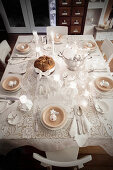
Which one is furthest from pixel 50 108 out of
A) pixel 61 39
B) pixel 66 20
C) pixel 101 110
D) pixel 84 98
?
pixel 66 20

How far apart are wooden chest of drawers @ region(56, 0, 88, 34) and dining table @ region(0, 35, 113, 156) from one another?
2085 millimetres

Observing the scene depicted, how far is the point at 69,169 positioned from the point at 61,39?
1925 mm

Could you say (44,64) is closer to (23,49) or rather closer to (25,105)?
(25,105)

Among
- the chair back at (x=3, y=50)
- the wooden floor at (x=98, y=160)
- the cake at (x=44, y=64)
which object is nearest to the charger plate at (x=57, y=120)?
the cake at (x=44, y=64)

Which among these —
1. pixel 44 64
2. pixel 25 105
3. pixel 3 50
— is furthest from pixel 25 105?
pixel 3 50

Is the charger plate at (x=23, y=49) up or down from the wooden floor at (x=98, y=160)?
up

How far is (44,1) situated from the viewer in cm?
354

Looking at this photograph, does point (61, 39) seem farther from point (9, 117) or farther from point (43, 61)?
point (9, 117)

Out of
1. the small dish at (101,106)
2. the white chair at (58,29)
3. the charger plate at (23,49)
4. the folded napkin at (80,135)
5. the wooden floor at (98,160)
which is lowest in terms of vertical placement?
the wooden floor at (98,160)

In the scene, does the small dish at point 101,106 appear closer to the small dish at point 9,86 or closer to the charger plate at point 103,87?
the charger plate at point 103,87

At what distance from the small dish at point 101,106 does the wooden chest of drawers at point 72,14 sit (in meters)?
2.85

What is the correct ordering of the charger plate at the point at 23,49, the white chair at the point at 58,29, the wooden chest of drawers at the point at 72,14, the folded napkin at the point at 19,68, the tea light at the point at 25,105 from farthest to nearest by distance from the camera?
the wooden chest of drawers at the point at 72,14 < the white chair at the point at 58,29 < the charger plate at the point at 23,49 < the folded napkin at the point at 19,68 < the tea light at the point at 25,105

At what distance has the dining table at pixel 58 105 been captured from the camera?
40.3 inches

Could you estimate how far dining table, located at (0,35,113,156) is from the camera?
1022 mm
